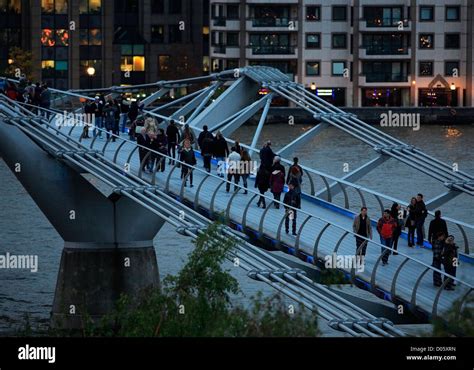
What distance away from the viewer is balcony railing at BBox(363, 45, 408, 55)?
104250 millimetres

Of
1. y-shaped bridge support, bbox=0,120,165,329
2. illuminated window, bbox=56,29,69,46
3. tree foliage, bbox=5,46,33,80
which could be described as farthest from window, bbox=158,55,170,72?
y-shaped bridge support, bbox=0,120,165,329

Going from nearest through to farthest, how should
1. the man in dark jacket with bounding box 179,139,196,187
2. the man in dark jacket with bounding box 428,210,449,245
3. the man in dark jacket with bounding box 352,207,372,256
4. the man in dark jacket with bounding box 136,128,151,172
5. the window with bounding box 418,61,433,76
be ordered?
1. the man in dark jacket with bounding box 428,210,449,245
2. the man in dark jacket with bounding box 352,207,372,256
3. the man in dark jacket with bounding box 179,139,196,187
4. the man in dark jacket with bounding box 136,128,151,172
5. the window with bounding box 418,61,433,76

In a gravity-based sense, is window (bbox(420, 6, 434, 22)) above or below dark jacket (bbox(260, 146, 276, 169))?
below

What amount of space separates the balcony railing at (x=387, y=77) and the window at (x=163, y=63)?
12.2m

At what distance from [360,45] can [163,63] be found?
1244 centimetres

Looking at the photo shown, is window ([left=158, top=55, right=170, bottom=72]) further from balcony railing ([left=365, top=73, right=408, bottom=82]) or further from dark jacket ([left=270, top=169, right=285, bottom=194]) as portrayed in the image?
dark jacket ([left=270, top=169, right=285, bottom=194])

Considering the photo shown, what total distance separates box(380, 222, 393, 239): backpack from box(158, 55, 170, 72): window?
81.8 m

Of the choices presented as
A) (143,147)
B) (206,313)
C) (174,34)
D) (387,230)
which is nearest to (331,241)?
(387,230)

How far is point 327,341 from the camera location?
1459cm

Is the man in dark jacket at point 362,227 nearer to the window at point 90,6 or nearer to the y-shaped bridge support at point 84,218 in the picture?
the y-shaped bridge support at point 84,218

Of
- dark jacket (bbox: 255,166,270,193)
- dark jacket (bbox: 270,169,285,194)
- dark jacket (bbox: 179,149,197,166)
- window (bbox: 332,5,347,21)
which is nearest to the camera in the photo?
dark jacket (bbox: 270,169,285,194)

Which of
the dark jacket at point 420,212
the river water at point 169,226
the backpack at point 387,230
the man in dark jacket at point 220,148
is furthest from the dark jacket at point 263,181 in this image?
the backpack at point 387,230

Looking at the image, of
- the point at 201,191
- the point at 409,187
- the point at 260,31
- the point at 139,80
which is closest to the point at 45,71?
the point at 139,80

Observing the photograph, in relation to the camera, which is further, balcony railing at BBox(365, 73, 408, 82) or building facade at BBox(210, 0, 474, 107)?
balcony railing at BBox(365, 73, 408, 82)
